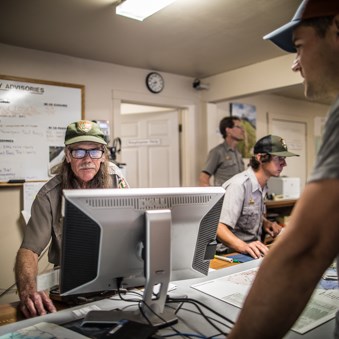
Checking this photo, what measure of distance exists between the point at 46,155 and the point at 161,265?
2.53 meters

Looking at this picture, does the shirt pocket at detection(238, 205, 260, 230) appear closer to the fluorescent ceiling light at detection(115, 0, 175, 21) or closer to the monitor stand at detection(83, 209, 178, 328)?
the monitor stand at detection(83, 209, 178, 328)

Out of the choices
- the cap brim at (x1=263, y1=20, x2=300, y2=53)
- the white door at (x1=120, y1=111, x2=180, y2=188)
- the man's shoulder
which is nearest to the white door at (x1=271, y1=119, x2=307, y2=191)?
the white door at (x1=120, y1=111, x2=180, y2=188)

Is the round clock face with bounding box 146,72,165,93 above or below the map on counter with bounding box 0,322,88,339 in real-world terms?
above

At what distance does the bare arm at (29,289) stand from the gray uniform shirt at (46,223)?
7cm

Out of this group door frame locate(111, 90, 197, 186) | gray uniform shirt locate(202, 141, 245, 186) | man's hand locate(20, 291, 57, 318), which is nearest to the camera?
man's hand locate(20, 291, 57, 318)

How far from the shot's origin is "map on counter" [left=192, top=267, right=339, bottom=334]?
1.11 meters

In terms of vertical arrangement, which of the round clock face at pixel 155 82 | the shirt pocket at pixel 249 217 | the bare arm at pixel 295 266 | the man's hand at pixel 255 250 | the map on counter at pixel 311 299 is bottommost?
the map on counter at pixel 311 299

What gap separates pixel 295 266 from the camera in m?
0.72

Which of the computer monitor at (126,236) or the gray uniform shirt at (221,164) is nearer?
the computer monitor at (126,236)

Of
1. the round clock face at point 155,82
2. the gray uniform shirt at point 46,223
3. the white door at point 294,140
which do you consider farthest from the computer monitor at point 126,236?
the white door at point 294,140

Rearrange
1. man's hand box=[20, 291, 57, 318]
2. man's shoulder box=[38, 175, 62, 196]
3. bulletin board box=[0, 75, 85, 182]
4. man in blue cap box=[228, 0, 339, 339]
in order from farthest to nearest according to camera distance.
A: bulletin board box=[0, 75, 85, 182] → man's shoulder box=[38, 175, 62, 196] → man's hand box=[20, 291, 57, 318] → man in blue cap box=[228, 0, 339, 339]

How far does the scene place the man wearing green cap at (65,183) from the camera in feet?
5.46

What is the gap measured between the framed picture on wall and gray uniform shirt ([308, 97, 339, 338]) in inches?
162

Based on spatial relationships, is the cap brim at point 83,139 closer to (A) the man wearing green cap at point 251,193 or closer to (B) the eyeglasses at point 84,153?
(B) the eyeglasses at point 84,153
